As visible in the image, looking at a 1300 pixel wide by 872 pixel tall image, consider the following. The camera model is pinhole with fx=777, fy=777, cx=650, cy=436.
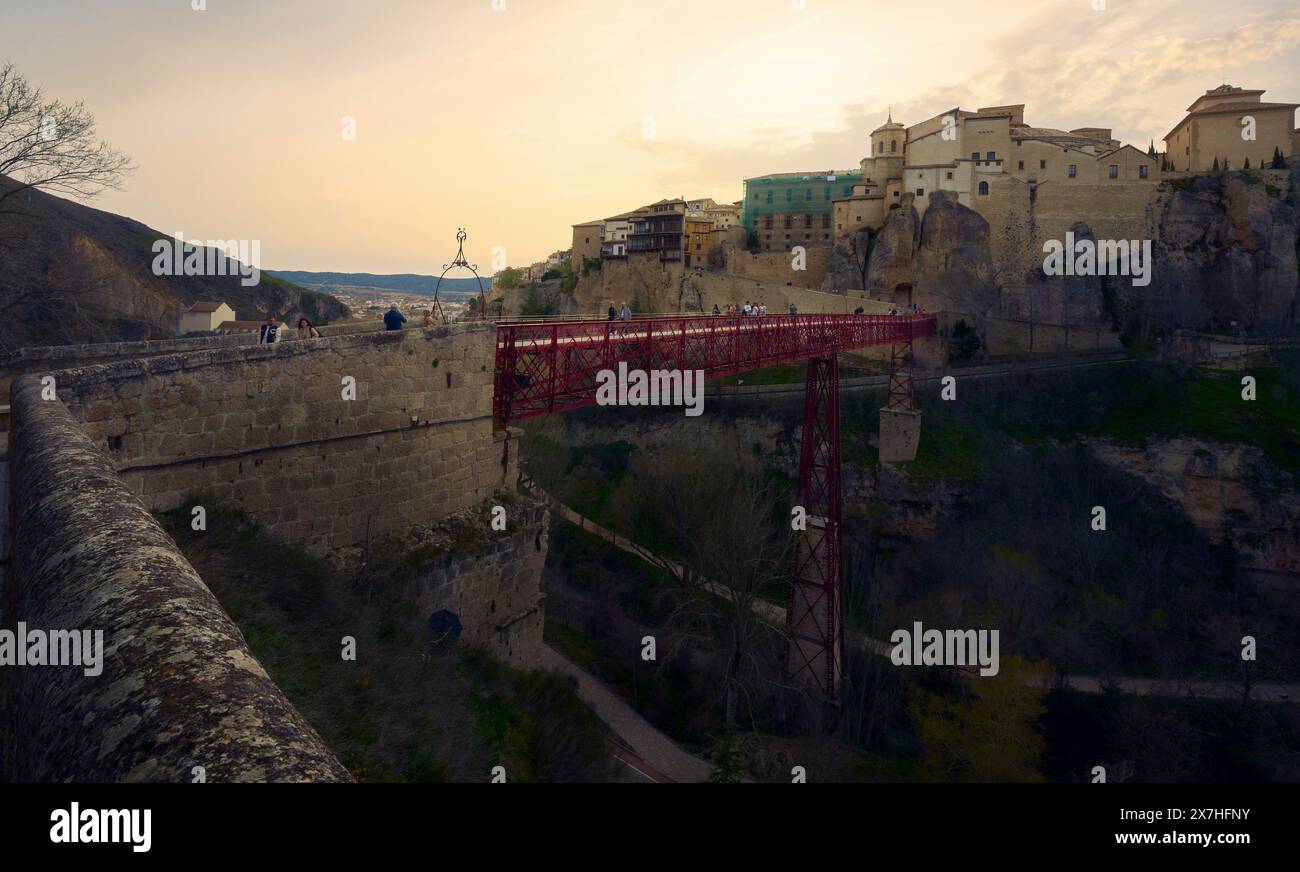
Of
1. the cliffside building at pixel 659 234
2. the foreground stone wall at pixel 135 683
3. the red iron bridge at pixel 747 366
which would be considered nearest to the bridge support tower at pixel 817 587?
the red iron bridge at pixel 747 366

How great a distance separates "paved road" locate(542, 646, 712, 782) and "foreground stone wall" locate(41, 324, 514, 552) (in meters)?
5.80

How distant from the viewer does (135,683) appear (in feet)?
6.88

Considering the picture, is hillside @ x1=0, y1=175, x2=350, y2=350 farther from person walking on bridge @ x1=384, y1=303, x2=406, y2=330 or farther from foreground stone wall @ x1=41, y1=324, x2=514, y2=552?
foreground stone wall @ x1=41, y1=324, x2=514, y2=552

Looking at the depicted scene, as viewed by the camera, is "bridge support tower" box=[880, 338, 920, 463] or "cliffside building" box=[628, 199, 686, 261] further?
"cliffside building" box=[628, 199, 686, 261]

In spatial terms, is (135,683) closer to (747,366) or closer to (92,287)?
(747,366)

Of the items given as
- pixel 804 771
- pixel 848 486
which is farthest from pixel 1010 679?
pixel 848 486

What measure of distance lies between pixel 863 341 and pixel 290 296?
44.8 m

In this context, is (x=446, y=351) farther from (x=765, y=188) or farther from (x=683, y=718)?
(x=765, y=188)

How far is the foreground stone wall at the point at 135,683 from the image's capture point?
1861 mm

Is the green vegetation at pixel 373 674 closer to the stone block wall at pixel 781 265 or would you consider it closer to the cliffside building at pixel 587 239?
the stone block wall at pixel 781 265

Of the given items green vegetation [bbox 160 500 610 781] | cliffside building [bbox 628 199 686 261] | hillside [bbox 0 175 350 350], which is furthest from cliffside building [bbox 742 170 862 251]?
green vegetation [bbox 160 500 610 781]

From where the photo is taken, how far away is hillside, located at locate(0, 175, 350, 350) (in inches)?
734

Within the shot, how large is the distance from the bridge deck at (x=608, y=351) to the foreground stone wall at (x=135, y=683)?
904 cm

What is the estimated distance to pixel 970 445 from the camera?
36438 millimetres
